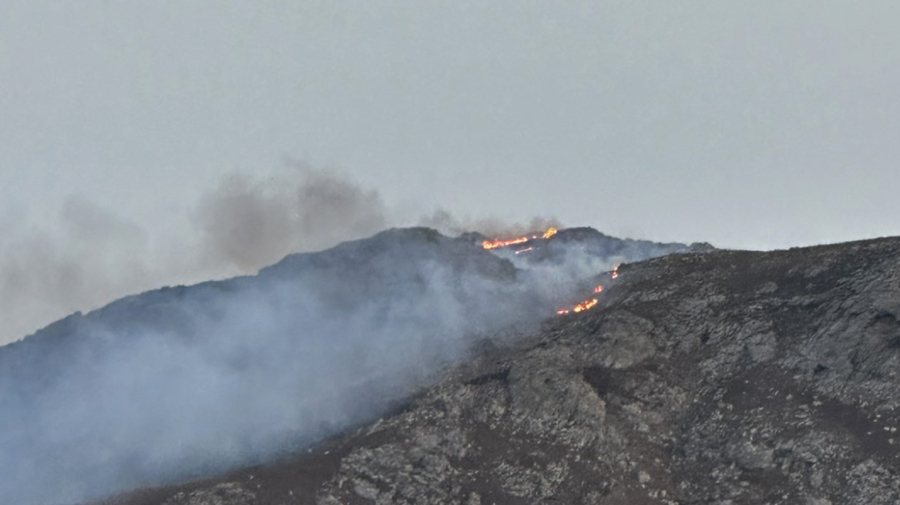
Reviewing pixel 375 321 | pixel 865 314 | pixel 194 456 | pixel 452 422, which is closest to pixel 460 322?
pixel 375 321

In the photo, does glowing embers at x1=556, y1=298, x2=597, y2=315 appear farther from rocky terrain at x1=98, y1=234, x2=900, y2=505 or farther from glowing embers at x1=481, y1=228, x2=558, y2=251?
glowing embers at x1=481, y1=228, x2=558, y2=251

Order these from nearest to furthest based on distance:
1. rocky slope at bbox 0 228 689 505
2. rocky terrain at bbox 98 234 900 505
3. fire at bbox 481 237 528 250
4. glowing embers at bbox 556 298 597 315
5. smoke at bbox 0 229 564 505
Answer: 1. rocky terrain at bbox 98 234 900 505
2. smoke at bbox 0 229 564 505
3. rocky slope at bbox 0 228 689 505
4. glowing embers at bbox 556 298 597 315
5. fire at bbox 481 237 528 250

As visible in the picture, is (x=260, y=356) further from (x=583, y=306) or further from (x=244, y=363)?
(x=583, y=306)

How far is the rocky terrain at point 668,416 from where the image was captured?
94000 millimetres

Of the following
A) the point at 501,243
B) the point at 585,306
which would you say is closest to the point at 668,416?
the point at 585,306

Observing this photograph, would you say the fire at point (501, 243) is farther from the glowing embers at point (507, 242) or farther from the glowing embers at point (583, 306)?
the glowing embers at point (583, 306)

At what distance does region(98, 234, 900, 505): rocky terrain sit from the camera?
94.0m

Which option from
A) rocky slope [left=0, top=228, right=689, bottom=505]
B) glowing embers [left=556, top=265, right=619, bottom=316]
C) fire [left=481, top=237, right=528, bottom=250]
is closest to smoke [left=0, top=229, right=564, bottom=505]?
rocky slope [left=0, top=228, right=689, bottom=505]

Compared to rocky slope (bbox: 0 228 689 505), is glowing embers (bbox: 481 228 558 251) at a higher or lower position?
higher

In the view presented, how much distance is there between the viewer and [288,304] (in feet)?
471

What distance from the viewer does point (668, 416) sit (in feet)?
338

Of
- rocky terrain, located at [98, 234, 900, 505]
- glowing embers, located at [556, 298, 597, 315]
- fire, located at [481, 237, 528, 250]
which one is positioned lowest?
rocky terrain, located at [98, 234, 900, 505]

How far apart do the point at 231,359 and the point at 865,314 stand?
199 ft

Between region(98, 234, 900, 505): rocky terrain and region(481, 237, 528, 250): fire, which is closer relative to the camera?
region(98, 234, 900, 505): rocky terrain
